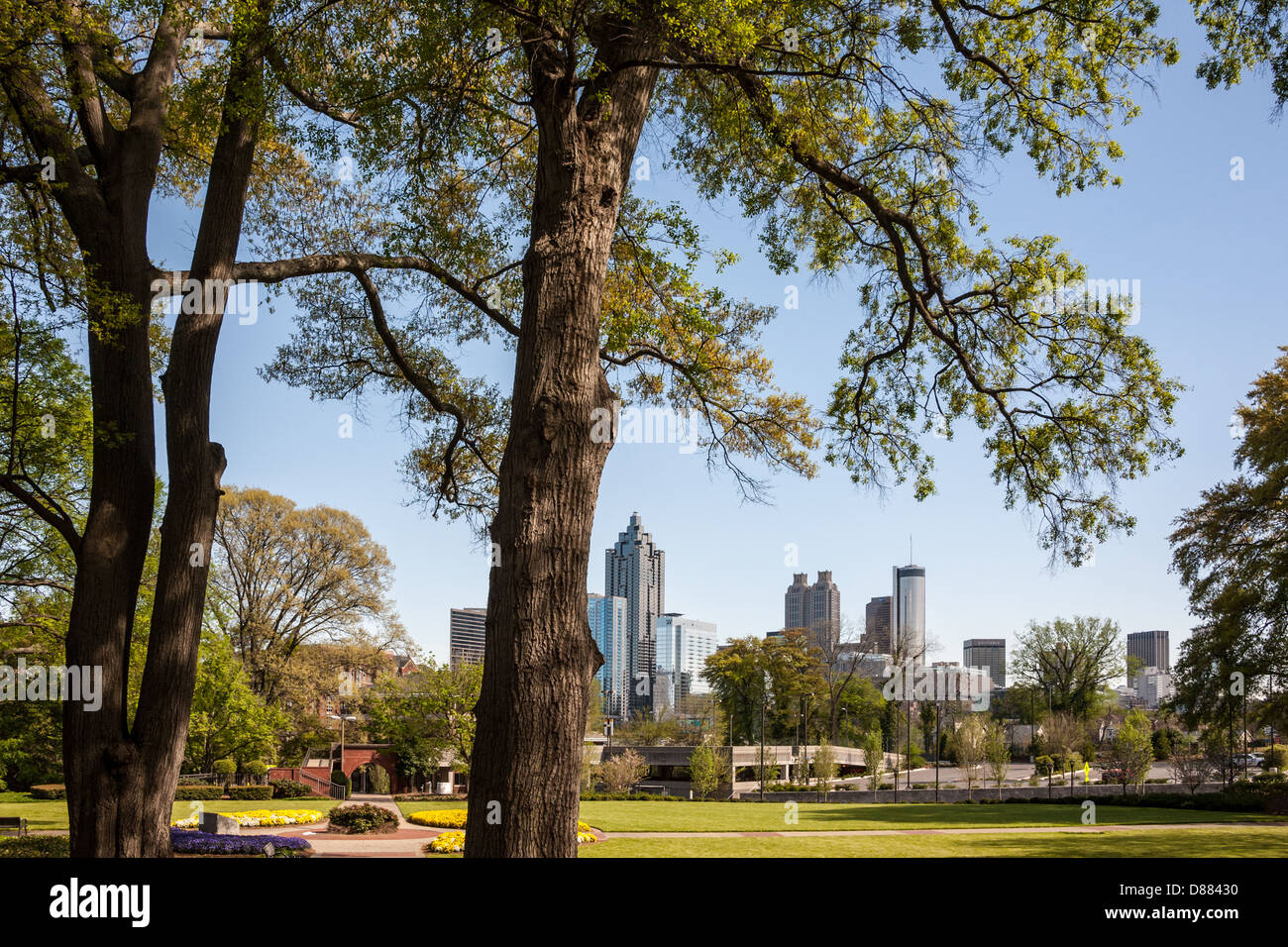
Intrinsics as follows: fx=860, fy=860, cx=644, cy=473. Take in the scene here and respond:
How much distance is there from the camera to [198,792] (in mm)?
32406

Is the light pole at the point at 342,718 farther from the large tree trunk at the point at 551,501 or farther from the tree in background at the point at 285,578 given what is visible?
the large tree trunk at the point at 551,501

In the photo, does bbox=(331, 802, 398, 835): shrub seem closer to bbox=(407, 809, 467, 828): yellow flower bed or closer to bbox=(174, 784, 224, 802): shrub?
bbox=(407, 809, 467, 828): yellow flower bed

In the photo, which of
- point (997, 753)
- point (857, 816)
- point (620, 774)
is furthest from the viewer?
point (620, 774)

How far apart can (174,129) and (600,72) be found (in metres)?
8.43

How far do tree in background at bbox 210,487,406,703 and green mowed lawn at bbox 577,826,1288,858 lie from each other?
2252cm

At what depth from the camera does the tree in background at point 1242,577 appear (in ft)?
81.6

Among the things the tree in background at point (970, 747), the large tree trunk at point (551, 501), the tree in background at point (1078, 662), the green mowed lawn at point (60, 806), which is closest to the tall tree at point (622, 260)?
the large tree trunk at point (551, 501)

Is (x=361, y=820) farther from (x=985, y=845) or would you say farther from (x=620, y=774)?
(x=620, y=774)

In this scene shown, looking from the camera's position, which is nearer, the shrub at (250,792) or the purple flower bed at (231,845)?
the purple flower bed at (231,845)

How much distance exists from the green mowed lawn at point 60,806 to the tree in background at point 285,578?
6203 millimetres

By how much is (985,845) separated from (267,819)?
19.3m

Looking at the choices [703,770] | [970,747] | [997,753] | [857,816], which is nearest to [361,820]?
[857,816]

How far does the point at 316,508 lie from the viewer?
129ft
